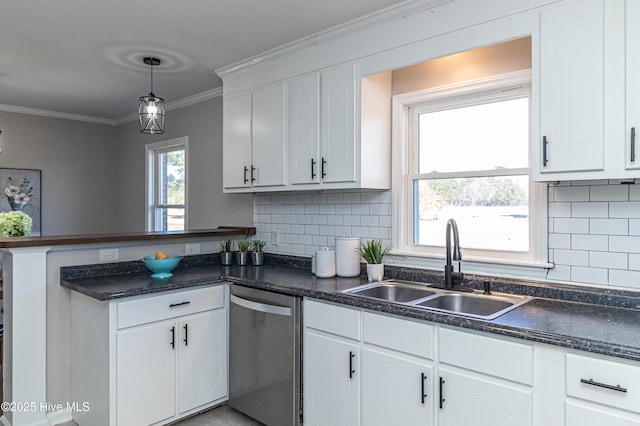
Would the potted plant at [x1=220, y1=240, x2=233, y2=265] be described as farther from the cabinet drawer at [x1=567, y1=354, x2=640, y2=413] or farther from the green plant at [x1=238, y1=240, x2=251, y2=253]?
the cabinet drawer at [x1=567, y1=354, x2=640, y2=413]

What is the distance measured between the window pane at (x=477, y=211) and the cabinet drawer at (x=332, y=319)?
32.4 inches

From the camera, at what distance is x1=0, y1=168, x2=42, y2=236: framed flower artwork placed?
4.76 m

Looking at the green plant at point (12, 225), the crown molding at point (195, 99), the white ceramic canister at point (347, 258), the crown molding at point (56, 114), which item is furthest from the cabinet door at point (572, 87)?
the crown molding at point (56, 114)

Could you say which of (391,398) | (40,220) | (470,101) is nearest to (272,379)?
(391,398)

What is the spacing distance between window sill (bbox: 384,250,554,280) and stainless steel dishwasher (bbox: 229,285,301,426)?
756mm

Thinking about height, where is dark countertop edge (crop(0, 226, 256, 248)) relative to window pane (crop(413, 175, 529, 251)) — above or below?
below

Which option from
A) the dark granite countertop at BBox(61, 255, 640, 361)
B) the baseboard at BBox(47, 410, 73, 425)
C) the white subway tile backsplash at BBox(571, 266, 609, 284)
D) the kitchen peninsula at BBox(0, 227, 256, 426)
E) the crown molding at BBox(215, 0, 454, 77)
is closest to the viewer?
the dark granite countertop at BBox(61, 255, 640, 361)

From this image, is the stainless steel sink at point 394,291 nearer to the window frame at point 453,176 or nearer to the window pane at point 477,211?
the window frame at point 453,176

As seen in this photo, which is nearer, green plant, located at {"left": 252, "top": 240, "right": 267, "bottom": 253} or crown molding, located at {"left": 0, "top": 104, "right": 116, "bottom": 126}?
green plant, located at {"left": 252, "top": 240, "right": 267, "bottom": 253}

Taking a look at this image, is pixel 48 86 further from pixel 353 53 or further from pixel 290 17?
pixel 353 53

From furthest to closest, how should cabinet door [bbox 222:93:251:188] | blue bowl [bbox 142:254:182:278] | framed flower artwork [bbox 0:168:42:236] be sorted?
framed flower artwork [bbox 0:168:42:236] < cabinet door [bbox 222:93:251:188] < blue bowl [bbox 142:254:182:278]

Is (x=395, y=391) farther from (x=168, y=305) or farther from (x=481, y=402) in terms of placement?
(x=168, y=305)

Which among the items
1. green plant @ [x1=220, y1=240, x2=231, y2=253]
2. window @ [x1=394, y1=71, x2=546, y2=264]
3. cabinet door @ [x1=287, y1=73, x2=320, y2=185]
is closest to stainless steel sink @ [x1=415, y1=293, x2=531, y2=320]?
window @ [x1=394, y1=71, x2=546, y2=264]

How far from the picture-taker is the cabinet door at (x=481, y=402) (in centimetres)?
166
